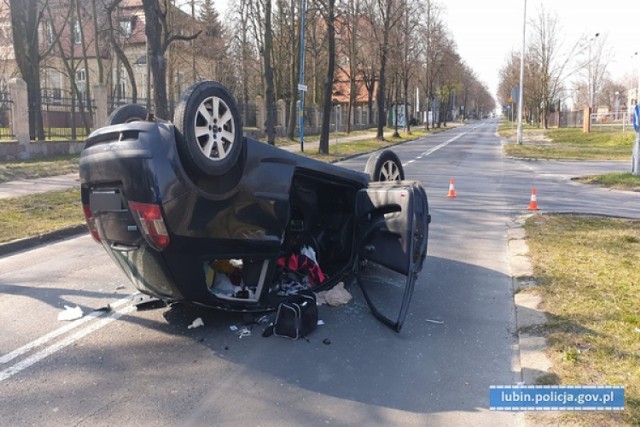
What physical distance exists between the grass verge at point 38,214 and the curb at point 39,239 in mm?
113

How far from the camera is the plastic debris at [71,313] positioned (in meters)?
5.27

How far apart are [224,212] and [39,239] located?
227 inches

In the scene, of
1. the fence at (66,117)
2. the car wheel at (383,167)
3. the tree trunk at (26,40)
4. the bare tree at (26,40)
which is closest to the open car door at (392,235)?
the car wheel at (383,167)

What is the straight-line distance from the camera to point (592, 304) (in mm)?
5312

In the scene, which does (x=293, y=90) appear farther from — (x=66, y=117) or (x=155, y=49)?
(x=155, y=49)

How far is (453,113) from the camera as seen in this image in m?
134

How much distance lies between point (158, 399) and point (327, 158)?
858 inches

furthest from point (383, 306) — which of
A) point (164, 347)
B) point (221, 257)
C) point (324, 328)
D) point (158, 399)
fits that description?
point (158, 399)

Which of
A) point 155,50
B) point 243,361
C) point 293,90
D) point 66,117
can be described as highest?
point 293,90

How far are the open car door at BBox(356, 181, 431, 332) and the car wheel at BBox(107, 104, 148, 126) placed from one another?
2235 mm

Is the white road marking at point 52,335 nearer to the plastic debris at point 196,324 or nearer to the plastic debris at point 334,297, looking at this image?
the plastic debris at point 196,324

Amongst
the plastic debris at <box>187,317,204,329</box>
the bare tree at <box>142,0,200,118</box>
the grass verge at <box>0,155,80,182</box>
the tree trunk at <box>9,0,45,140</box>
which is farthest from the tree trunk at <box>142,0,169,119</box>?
the plastic debris at <box>187,317,204,329</box>

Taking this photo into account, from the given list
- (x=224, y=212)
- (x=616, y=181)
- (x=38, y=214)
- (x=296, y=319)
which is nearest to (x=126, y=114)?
(x=224, y=212)

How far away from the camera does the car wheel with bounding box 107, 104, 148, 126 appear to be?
16.1ft
